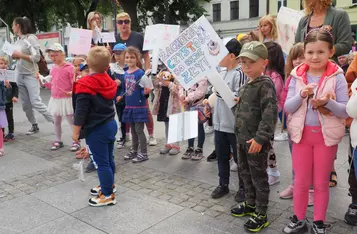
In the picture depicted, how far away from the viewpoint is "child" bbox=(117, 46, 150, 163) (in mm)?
5207

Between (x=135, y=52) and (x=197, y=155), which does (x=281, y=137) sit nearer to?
(x=197, y=155)

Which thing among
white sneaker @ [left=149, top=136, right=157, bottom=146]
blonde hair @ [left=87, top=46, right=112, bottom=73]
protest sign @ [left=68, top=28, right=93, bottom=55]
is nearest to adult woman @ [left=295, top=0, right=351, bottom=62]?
blonde hair @ [left=87, top=46, right=112, bottom=73]

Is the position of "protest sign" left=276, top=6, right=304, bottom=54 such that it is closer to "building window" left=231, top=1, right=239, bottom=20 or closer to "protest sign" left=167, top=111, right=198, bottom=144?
"protest sign" left=167, top=111, right=198, bottom=144

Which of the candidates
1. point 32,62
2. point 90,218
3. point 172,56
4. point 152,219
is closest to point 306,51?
point 172,56

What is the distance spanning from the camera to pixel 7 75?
21.0 feet

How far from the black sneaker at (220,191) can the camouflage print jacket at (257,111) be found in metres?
0.85

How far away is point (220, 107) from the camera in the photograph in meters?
3.73

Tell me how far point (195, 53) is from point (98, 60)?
3.26 feet

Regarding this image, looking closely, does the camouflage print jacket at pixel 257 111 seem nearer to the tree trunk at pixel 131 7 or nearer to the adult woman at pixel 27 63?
the adult woman at pixel 27 63

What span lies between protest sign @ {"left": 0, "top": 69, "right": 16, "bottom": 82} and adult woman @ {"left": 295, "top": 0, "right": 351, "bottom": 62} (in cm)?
506

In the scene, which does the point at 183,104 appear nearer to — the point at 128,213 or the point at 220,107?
the point at 220,107

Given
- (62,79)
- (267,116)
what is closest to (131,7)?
(62,79)

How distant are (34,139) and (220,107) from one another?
180 inches

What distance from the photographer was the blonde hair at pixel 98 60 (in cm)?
366
